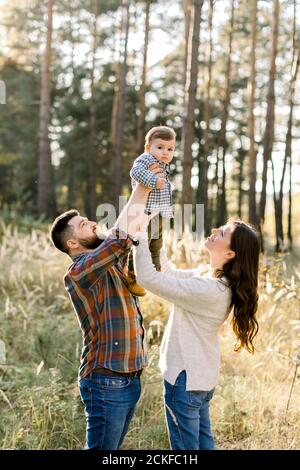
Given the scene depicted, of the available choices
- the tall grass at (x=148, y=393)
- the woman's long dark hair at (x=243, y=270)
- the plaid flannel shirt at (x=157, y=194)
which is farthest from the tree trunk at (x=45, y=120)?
the woman's long dark hair at (x=243, y=270)

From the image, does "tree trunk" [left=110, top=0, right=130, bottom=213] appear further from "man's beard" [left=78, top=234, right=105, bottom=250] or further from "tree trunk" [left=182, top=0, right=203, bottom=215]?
"man's beard" [left=78, top=234, right=105, bottom=250]

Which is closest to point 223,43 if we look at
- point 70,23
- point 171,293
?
point 70,23

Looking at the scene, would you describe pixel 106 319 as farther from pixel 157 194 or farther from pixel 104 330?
pixel 157 194

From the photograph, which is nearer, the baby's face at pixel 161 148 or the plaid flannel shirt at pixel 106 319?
the plaid flannel shirt at pixel 106 319

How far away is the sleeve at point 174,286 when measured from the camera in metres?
2.94

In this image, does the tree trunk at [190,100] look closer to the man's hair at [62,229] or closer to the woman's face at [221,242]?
the woman's face at [221,242]

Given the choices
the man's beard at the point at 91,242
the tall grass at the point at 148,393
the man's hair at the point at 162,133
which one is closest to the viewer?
the man's beard at the point at 91,242

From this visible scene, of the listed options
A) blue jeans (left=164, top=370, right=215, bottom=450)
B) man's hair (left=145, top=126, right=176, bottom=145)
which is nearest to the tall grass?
blue jeans (left=164, top=370, right=215, bottom=450)

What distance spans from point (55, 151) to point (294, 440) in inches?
974

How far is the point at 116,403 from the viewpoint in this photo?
2.93 m
